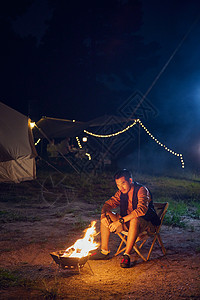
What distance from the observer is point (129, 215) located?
3.29 metres

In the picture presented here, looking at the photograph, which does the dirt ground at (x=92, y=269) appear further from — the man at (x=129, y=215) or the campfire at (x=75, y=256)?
the man at (x=129, y=215)

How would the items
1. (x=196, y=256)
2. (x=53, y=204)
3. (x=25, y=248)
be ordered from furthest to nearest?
(x=53, y=204) → (x=25, y=248) → (x=196, y=256)

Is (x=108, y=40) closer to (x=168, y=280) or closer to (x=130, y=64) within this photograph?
(x=130, y=64)

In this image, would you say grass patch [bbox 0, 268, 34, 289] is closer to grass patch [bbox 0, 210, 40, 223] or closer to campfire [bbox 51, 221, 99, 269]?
campfire [bbox 51, 221, 99, 269]

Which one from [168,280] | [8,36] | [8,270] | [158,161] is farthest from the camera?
[8,36]

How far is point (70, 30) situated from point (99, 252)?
22.4 metres

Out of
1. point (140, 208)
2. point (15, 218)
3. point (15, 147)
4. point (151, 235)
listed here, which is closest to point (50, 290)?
point (140, 208)

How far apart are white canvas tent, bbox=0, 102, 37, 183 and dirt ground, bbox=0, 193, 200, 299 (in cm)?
270

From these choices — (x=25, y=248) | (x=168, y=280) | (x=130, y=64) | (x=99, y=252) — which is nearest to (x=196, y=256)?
(x=168, y=280)

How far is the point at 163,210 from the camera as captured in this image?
143 inches

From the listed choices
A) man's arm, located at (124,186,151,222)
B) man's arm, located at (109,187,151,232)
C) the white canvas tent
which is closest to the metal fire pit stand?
man's arm, located at (109,187,151,232)

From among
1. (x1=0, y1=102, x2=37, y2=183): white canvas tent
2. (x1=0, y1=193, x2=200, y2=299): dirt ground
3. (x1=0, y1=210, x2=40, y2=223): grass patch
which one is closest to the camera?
(x1=0, y1=193, x2=200, y2=299): dirt ground

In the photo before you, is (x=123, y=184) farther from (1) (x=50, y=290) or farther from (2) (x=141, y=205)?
(1) (x=50, y=290)

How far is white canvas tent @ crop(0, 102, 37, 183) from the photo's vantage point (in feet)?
23.8
